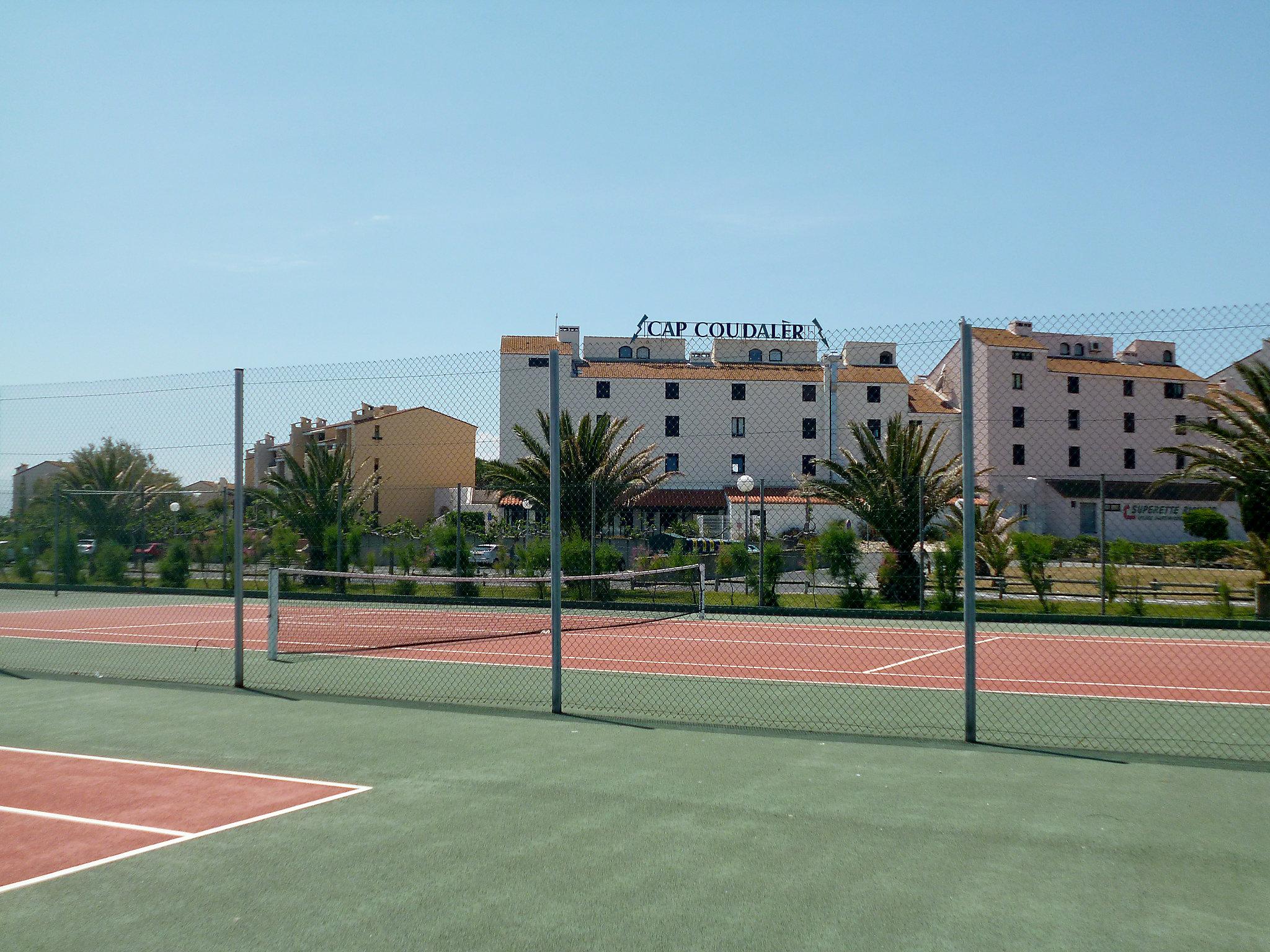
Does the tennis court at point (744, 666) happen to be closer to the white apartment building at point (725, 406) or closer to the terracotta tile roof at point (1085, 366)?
the white apartment building at point (725, 406)

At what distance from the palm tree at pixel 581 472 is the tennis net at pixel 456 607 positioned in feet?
7.39

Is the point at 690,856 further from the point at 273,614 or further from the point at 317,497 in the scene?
the point at 317,497

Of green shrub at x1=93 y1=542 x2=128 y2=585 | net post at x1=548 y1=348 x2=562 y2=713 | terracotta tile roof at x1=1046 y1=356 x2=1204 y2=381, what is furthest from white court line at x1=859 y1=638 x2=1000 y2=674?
terracotta tile roof at x1=1046 y1=356 x2=1204 y2=381

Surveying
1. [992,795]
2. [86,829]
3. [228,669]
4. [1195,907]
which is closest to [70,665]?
[228,669]

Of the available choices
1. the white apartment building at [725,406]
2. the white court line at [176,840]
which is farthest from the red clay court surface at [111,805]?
the white apartment building at [725,406]

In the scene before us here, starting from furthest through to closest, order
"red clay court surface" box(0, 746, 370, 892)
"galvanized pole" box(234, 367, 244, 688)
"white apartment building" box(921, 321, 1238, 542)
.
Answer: "white apartment building" box(921, 321, 1238, 542) < "galvanized pole" box(234, 367, 244, 688) < "red clay court surface" box(0, 746, 370, 892)

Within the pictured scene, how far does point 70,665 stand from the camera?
12211 mm

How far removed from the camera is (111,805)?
239 inches

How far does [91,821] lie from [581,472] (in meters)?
21.9

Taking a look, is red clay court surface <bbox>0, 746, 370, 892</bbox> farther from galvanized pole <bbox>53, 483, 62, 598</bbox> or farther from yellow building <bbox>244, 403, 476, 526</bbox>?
galvanized pole <bbox>53, 483, 62, 598</bbox>

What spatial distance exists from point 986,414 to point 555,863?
52.0m

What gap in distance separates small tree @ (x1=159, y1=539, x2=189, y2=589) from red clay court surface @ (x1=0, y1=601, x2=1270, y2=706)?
2375 mm

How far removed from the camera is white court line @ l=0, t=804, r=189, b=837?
5.52 m

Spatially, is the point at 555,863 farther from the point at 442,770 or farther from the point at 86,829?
the point at 86,829
